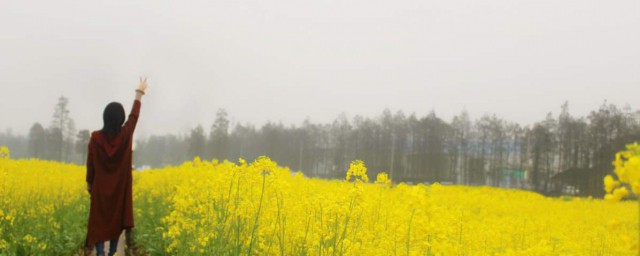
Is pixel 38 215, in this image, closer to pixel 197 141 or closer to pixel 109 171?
pixel 109 171

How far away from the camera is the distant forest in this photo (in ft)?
112

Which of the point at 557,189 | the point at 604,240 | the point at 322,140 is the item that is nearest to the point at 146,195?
the point at 604,240

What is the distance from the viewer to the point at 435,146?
41312 mm

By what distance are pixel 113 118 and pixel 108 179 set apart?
0.69 meters

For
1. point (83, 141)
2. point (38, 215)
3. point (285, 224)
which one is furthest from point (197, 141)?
point (285, 224)

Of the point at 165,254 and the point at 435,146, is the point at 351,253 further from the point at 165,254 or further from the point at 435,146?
the point at 435,146

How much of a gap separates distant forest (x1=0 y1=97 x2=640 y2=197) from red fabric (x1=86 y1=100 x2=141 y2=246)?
23380 mm

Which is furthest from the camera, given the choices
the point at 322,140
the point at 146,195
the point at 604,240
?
the point at 322,140

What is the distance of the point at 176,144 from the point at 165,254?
245ft

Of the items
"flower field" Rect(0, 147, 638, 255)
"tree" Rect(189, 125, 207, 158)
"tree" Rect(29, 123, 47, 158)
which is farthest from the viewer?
"tree" Rect(189, 125, 207, 158)

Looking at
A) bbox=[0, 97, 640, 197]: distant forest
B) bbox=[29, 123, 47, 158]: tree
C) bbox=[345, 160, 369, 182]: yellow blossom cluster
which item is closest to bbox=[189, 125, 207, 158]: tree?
bbox=[0, 97, 640, 197]: distant forest

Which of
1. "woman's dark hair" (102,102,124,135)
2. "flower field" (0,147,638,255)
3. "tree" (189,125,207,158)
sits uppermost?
"tree" (189,125,207,158)

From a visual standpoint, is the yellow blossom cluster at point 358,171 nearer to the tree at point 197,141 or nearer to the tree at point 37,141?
the tree at point 197,141

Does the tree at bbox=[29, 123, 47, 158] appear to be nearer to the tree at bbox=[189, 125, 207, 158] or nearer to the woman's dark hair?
the tree at bbox=[189, 125, 207, 158]
